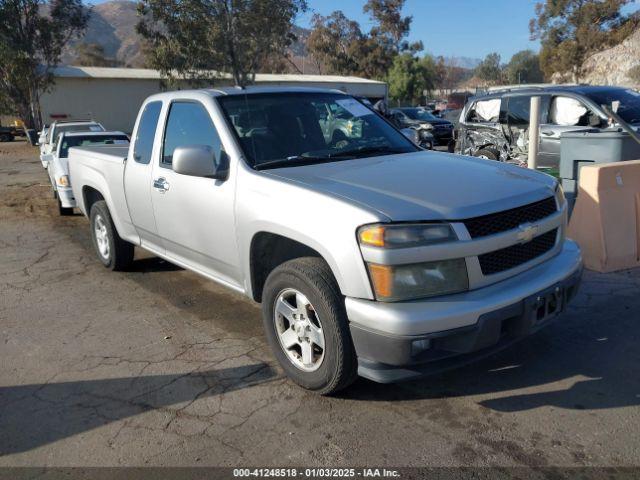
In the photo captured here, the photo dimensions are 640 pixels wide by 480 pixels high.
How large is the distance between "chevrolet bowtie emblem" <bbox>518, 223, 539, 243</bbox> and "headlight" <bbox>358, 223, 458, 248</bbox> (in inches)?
20.4

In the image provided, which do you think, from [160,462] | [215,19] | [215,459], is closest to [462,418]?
[215,459]

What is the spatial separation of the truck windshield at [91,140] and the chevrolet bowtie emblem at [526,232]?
8.75m

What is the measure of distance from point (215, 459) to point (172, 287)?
10.1 ft

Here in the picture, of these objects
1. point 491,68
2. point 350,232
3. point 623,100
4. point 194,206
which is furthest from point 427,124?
point 491,68

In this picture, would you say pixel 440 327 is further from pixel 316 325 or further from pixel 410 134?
pixel 410 134

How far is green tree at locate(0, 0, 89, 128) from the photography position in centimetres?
3197

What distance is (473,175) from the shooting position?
3680mm

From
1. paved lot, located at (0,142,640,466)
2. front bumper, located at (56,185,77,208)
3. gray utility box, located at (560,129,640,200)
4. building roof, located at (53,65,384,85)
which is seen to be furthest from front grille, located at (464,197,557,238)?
building roof, located at (53,65,384,85)

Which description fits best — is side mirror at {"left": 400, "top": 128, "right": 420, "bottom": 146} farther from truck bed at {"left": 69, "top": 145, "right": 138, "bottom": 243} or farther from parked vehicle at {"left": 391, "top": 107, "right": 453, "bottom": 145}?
parked vehicle at {"left": 391, "top": 107, "right": 453, "bottom": 145}

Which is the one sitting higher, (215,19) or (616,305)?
(215,19)

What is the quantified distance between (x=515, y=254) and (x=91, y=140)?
32.1 feet

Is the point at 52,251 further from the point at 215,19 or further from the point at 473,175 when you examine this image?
the point at 215,19

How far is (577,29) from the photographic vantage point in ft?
158

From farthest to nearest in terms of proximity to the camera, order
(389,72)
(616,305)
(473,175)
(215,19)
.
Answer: (389,72)
(215,19)
(616,305)
(473,175)
